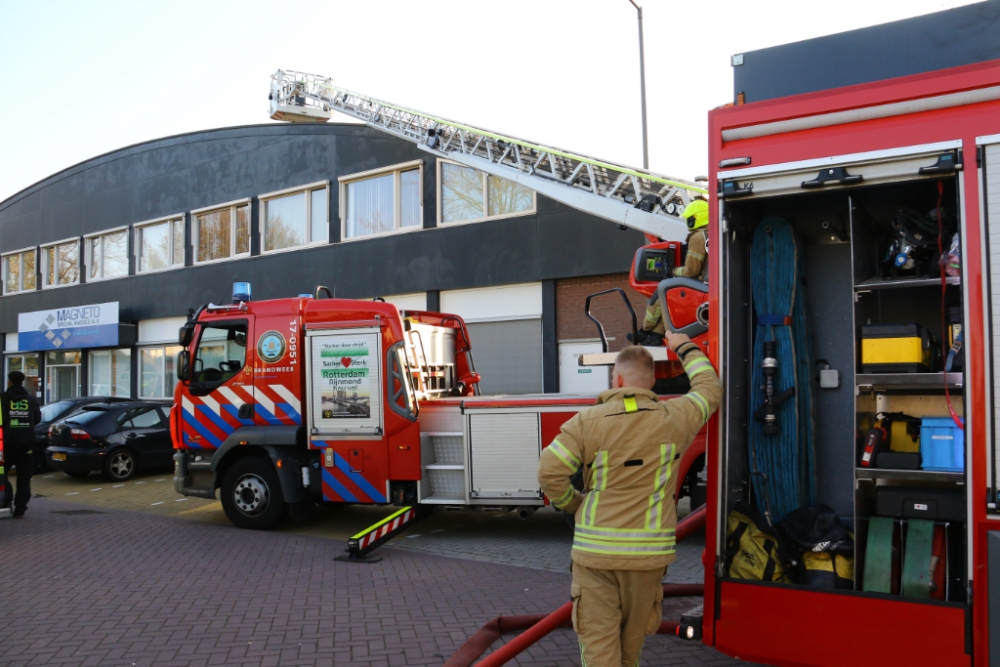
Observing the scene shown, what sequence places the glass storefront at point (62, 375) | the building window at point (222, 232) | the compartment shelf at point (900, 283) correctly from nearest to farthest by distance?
the compartment shelf at point (900, 283), the building window at point (222, 232), the glass storefront at point (62, 375)

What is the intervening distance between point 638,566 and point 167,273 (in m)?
22.1

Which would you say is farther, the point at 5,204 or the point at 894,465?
the point at 5,204

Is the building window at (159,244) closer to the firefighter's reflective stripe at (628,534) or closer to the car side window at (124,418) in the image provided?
the car side window at (124,418)

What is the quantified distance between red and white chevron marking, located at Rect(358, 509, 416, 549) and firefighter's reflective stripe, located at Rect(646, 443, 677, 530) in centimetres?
440

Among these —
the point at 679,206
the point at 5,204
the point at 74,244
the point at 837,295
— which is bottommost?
the point at 837,295

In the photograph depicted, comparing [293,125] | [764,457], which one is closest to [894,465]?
[764,457]

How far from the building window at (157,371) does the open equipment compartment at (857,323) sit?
819 inches

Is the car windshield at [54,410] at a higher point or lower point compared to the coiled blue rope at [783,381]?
lower

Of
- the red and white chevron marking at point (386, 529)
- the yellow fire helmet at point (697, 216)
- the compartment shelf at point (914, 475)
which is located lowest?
the red and white chevron marking at point (386, 529)

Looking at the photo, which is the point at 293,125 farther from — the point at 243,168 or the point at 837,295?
the point at 837,295

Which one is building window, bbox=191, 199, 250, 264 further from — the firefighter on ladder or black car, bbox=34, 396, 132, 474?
the firefighter on ladder

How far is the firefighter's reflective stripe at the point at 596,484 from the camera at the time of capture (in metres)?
Result: 3.41

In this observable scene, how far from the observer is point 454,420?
7793 millimetres

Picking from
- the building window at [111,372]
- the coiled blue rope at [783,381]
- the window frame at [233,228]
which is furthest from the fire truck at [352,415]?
the building window at [111,372]
